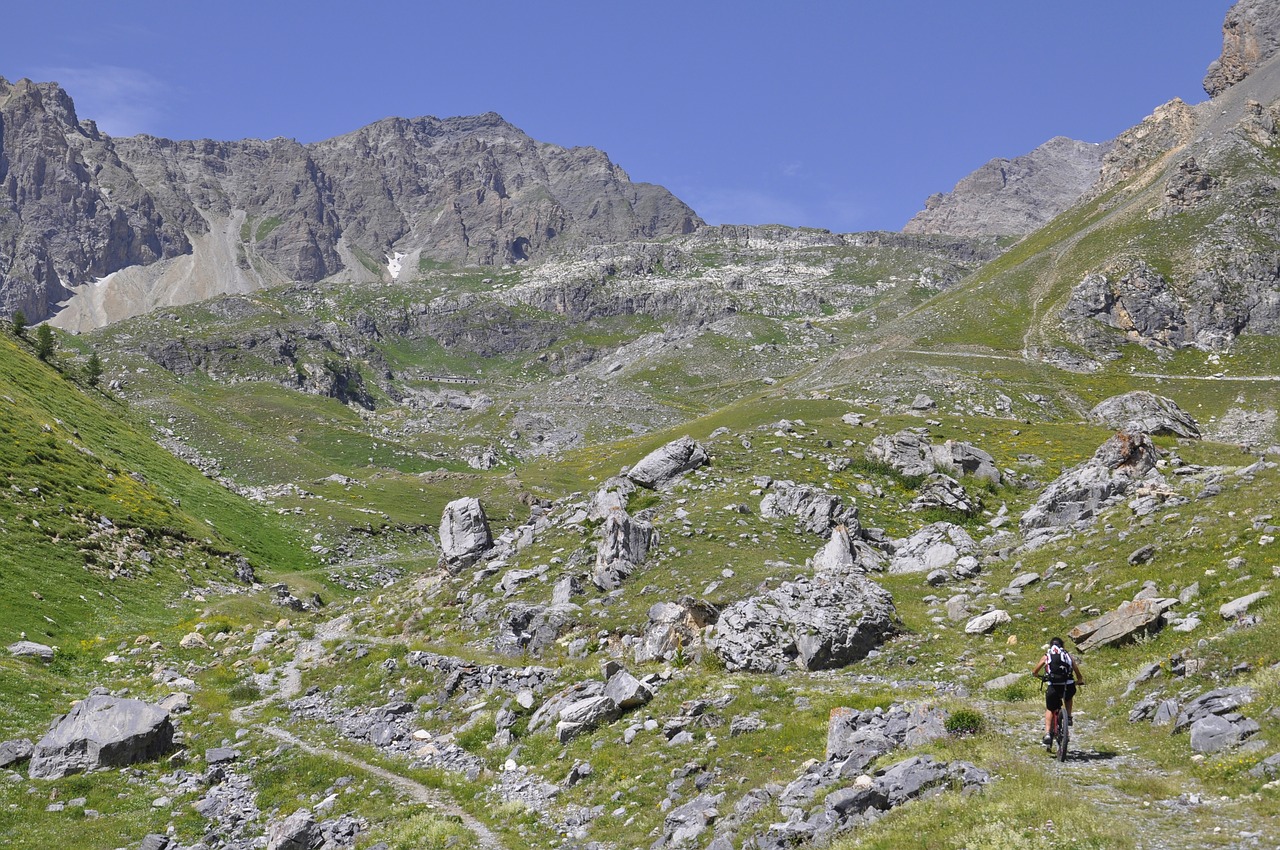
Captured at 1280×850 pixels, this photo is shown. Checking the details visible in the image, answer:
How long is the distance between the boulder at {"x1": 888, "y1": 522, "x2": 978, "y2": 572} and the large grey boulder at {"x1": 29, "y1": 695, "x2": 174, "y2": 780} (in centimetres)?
3303

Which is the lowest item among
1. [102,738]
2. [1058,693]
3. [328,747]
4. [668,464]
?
[328,747]

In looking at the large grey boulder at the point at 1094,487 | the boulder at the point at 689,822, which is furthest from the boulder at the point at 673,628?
the large grey boulder at the point at 1094,487

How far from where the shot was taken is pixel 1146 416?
7100 cm

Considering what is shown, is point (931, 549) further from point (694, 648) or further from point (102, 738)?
point (102, 738)

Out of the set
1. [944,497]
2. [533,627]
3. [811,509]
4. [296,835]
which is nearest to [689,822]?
[296,835]

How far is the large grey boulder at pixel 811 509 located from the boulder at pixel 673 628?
13879 mm

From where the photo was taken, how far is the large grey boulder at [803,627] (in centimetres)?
2700

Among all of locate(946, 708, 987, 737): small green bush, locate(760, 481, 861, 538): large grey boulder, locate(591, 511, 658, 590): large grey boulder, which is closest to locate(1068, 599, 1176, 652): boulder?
locate(946, 708, 987, 737): small green bush

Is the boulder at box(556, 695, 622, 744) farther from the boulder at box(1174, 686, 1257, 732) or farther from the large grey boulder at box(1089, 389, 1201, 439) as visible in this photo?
the large grey boulder at box(1089, 389, 1201, 439)

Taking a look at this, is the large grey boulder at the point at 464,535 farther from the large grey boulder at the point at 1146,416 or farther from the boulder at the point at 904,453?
the large grey boulder at the point at 1146,416

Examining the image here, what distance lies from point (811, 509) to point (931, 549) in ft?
23.7

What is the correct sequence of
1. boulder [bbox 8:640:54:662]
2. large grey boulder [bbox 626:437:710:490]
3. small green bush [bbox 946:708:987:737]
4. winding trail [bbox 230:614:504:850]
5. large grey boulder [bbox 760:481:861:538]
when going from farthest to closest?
1. large grey boulder [bbox 626:437:710:490]
2. large grey boulder [bbox 760:481:861:538]
3. boulder [bbox 8:640:54:662]
4. winding trail [bbox 230:614:504:850]
5. small green bush [bbox 946:708:987:737]

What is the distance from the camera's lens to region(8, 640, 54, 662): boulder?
3406cm

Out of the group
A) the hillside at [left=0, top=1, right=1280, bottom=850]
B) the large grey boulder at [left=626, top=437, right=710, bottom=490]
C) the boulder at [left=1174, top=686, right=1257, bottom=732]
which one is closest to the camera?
the boulder at [left=1174, top=686, right=1257, bottom=732]
